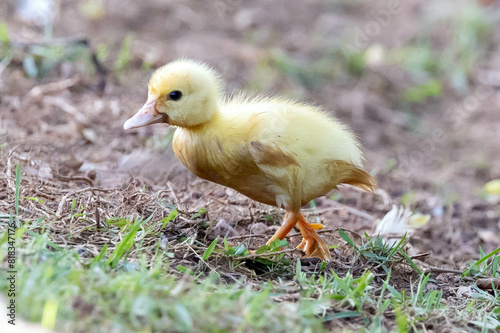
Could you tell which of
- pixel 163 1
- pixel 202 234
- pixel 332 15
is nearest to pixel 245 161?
pixel 202 234

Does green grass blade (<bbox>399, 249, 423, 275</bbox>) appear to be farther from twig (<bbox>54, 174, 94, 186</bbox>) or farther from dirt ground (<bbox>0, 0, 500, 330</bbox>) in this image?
twig (<bbox>54, 174, 94, 186</bbox>)

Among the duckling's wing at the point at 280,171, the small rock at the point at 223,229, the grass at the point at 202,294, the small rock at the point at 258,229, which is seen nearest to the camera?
the grass at the point at 202,294

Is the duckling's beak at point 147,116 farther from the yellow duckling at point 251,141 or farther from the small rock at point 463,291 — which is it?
the small rock at point 463,291

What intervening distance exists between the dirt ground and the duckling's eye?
658 mm

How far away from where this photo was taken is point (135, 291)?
229 cm

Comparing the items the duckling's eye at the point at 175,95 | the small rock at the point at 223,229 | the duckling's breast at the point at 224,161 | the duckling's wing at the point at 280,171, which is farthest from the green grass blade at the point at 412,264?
the duckling's eye at the point at 175,95

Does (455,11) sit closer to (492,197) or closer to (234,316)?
(492,197)

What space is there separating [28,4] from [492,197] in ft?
19.2

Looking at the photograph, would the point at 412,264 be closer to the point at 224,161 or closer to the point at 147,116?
the point at 224,161

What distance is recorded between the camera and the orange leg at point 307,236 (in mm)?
3340

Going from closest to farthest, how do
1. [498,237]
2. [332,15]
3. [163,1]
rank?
[498,237], [163,1], [332,15]

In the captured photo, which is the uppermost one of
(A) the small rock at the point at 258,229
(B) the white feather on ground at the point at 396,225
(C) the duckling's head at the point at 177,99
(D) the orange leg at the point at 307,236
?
(C) the duckling's head at the point at 177,99

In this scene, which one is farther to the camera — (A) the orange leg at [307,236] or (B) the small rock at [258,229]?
(B) the small rock at [258,229]

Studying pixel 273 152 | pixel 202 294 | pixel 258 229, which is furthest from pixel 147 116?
pixel 202 294
